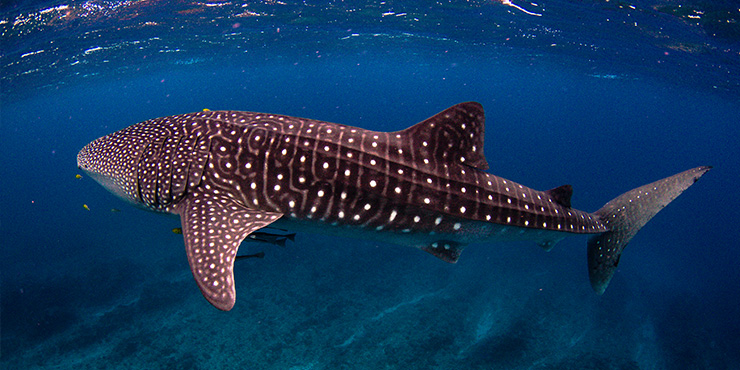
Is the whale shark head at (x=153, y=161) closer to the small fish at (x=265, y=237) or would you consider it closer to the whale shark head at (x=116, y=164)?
the whale shark head at (x=116, y=164)

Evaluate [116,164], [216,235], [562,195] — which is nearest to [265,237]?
[216,235]

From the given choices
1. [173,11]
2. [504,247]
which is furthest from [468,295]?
[173,11]

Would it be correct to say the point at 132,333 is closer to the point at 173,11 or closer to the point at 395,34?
the point at 173,11

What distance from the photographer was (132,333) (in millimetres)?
12750

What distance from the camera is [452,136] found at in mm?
4566

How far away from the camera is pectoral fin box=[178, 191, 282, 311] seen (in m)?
3.43

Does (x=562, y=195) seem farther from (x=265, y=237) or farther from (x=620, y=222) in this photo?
(x=265, y=237)

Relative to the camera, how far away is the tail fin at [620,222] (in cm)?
537

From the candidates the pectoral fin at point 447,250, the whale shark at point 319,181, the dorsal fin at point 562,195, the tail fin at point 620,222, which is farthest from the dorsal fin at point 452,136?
the tail fin at point 620,222

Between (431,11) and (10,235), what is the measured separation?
Answer: 1388 inches

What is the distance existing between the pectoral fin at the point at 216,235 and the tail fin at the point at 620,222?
5267 millimetres

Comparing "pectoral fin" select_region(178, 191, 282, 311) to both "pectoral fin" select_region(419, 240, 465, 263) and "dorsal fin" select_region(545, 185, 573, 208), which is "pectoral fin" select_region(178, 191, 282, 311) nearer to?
"pectoral fin" select_region(419, 240, 465, 263)

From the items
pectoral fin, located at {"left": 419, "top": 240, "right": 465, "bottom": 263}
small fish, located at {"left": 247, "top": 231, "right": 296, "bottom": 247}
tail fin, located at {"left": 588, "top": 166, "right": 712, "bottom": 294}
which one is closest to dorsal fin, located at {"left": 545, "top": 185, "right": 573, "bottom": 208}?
tail fin, located at {"left": 588, "top": 166, "right": 712, "bottom": 294}

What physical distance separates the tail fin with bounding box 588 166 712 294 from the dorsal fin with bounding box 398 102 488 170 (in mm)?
2731
